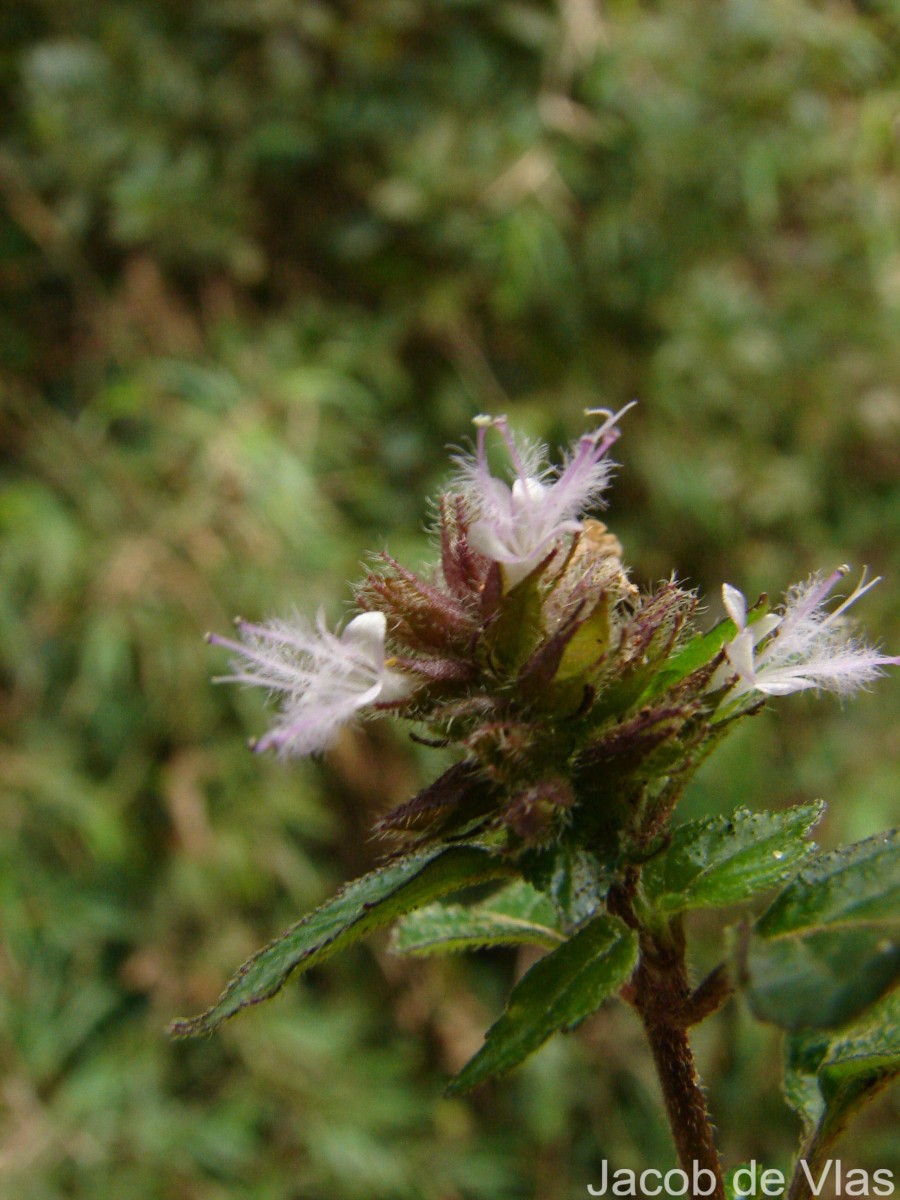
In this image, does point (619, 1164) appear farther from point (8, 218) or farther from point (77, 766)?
point (8, 218)

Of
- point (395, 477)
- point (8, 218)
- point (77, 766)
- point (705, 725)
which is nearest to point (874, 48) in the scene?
point (395, 477)

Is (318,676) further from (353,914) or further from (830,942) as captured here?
(830,942)

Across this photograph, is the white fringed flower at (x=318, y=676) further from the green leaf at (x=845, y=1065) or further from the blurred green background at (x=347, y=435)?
the blurred green background at (x=347, y=435)

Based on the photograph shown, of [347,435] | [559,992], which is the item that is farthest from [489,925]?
[347,435]

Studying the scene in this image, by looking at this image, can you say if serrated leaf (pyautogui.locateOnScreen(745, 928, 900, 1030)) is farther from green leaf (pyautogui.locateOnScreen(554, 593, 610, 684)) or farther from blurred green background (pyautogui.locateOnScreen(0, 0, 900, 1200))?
blurred green background (pyautogui.locateOnScreen(0, 0, 900, 1200))

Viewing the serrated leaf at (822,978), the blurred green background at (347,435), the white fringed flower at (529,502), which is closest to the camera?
the serrated leaf at (822,978)

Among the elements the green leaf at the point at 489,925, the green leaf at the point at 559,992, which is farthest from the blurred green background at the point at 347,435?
the green leaf at the point at 559,992

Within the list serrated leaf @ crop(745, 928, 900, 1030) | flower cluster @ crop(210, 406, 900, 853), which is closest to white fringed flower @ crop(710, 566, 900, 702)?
flower cluster @ crop(210, 406, 900, 853)

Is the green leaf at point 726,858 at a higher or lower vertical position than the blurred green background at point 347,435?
lower
